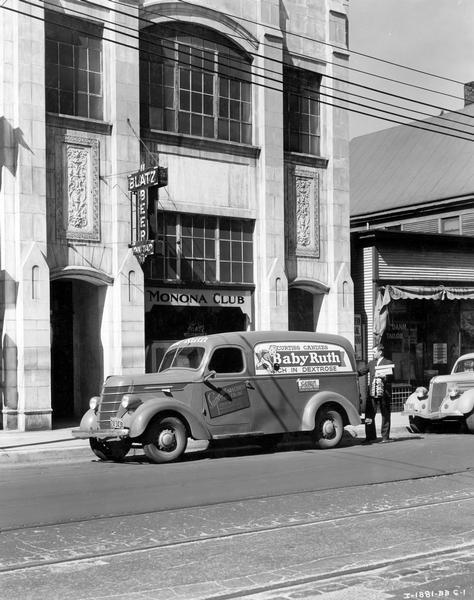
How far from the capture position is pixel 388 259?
2544 cm

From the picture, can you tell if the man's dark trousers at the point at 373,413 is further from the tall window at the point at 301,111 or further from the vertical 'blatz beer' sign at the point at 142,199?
the tall window at the point at 301,111

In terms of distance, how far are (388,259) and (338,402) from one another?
9.41 meters

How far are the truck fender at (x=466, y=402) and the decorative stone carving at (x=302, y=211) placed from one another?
282 inches

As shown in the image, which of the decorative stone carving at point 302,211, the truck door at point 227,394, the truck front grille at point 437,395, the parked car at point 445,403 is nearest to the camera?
the truck door at point 227,394

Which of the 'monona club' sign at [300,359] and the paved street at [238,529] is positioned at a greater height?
the 'monona club' sign at [300,359]

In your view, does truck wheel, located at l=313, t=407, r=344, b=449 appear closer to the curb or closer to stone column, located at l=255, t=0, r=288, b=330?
the curb

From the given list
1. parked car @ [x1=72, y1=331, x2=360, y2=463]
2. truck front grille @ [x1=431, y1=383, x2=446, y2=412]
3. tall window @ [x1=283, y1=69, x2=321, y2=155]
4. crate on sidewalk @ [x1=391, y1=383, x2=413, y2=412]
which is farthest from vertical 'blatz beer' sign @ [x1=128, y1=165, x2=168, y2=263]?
crate on sidewalk @ [x1=391, y1=383, x2=413, y2=412]

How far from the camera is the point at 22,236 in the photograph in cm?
1961

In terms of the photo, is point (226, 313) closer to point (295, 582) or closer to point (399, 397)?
point (399, 397)

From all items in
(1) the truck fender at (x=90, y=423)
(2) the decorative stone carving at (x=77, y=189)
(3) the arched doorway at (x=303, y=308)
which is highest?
(2) the decorative stone carving at (x=77, y=189)

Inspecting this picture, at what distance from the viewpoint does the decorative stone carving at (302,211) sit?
24406mm

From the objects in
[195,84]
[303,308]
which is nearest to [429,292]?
[303,308]

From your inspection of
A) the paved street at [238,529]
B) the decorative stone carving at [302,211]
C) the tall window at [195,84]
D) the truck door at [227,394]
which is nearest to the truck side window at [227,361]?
the truck door at [227,394]

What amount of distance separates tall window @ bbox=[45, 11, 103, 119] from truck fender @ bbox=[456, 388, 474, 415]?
1027cm
